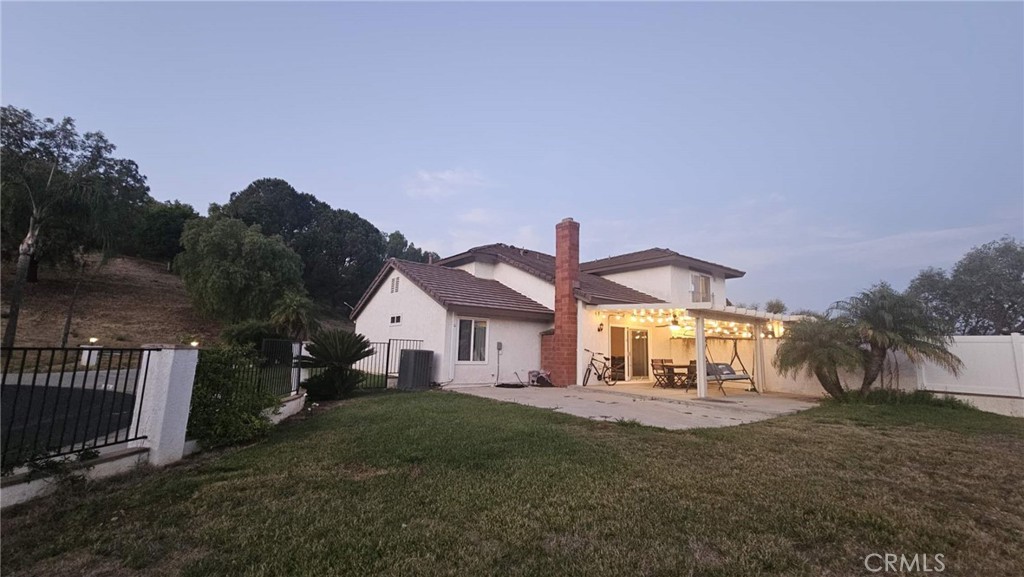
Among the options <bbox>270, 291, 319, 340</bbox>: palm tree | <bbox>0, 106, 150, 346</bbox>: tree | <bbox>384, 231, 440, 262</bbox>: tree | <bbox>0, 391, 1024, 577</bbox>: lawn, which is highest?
<bbox>384, 231, 440, 262</bbox>: tree

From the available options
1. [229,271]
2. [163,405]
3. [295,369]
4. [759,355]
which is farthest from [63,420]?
[229,271]

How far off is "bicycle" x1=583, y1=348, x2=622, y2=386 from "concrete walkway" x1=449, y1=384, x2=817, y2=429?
1.27 metres

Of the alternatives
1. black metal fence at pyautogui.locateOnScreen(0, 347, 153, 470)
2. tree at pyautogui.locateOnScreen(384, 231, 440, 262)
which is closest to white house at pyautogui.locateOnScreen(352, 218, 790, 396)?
black metal fence at pyautogui.locateOnScreen(0, 347, 153, 470)

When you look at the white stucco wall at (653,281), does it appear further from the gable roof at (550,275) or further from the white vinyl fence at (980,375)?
the white vinyl fence at (980,375)

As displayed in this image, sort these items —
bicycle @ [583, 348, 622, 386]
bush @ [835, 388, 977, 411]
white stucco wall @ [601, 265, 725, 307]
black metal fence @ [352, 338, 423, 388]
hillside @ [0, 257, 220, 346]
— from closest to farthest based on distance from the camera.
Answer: bush @ [835, 388, 977, 411]
bicycle @ [583, 348, 622, 386]
black metal fence @ [352, 338, 423, 388]
white stucco wall @ [601, 265, 725, 307]
hillside @ [0, 257, 220, 346]

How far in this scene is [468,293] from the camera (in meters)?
15.6

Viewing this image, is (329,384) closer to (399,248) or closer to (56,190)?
(56,190)

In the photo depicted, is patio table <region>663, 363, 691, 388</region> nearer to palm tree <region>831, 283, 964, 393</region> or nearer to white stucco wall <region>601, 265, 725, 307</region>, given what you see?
palm tree <region>831, 283, 964, 393</region>

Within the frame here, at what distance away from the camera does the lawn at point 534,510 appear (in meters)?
2.70

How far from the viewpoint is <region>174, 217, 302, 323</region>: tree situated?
27656 mm

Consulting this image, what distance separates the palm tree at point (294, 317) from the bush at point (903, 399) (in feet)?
76.7

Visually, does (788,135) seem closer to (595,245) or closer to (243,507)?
(595,245)

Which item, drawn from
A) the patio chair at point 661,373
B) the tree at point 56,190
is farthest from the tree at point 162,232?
the patio chair at point 661,373

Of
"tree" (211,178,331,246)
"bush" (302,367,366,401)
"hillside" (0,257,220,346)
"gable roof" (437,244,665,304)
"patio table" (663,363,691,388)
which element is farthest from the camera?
"tree" (211,178,331,246)
